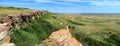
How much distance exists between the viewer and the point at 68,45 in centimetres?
13100

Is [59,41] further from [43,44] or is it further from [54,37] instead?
[43,44]

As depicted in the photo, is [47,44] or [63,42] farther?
[63,42]

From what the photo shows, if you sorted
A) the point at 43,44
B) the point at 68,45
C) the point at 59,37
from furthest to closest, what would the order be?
the point at 68,45 < the point at 59,37 < the point at 43,44

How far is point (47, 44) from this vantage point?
4043 inches

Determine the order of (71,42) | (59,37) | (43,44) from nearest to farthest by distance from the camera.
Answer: (43,44), (59,37), (71,42)

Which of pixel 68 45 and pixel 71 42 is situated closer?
pixel 68 45

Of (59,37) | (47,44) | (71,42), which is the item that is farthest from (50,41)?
(71,42)

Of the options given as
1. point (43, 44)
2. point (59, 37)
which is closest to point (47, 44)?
point (43, 44)

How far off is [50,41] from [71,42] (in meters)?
37.1

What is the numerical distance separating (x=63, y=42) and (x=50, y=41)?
58.0 ft

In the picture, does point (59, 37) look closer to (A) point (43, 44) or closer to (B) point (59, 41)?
(B) point (59, 41)

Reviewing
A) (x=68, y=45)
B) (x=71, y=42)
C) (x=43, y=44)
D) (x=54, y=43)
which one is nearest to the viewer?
(x=43, y=44)

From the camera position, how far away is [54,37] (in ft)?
373

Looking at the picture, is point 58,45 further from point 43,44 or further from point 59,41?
point 43,44
